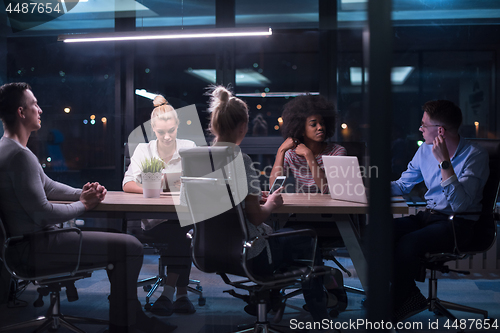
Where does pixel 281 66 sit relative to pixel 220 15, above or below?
below

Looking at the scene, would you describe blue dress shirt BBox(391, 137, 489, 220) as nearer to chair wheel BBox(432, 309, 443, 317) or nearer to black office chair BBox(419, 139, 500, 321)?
black office chair BBox(419, 139, 500, 321)

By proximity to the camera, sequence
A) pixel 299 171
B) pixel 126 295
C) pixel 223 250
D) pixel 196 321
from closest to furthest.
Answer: pixel 223 250, pixel 126 295, pixel 196 321, pixel 299 171

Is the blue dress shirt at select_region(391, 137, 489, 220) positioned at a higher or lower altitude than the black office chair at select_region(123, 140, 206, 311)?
higher

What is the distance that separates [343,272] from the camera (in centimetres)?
267

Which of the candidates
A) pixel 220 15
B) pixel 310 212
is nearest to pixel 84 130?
pixel 220 15

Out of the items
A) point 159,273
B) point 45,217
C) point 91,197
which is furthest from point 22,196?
point 159,273

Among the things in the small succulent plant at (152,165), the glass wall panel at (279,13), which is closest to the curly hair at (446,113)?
the small succulent plant at (152,165)

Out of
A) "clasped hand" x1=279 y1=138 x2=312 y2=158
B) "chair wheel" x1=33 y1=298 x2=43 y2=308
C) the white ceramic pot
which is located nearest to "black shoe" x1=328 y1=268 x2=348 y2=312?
"clasped hand" x1=279 y1=138 x2=312 y2=158

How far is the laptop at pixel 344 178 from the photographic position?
6.77ft

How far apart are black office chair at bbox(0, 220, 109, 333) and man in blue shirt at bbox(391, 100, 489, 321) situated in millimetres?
1808

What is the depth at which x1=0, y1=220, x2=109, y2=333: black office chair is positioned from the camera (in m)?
2.03

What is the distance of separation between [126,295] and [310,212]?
116 cm

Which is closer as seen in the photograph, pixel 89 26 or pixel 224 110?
pixel 224 110

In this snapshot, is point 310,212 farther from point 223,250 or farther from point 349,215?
point 223,250
